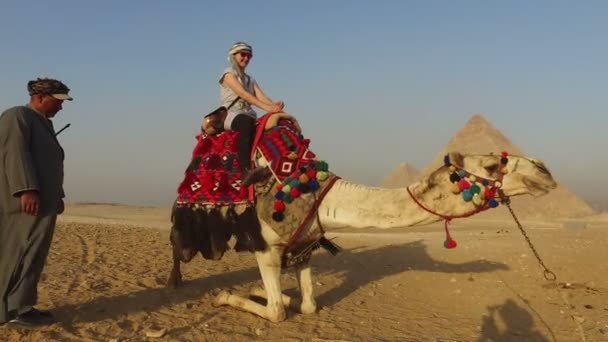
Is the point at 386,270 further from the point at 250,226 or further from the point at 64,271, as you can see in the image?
the point at 64,271

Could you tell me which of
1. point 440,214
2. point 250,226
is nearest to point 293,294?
point 250,226

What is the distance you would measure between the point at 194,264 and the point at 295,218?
3.94 meters

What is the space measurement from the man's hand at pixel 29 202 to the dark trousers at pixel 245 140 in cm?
186

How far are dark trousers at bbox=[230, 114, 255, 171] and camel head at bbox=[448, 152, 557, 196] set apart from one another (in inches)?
81.3

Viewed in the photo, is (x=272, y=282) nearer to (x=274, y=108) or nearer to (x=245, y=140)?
(x=245, y=140)

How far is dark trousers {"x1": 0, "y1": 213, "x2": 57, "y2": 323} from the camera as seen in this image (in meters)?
4.27

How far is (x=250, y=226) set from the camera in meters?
5.03

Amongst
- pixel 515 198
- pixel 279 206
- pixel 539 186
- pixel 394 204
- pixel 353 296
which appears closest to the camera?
pixel 539 186

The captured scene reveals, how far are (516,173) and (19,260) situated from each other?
3.98m

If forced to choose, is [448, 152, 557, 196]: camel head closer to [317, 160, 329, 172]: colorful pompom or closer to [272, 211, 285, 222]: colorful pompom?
[317, 160, 329, 172]: colorful pompom

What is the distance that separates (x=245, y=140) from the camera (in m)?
5.23

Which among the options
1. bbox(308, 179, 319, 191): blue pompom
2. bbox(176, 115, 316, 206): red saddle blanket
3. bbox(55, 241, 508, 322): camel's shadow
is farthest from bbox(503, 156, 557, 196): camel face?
bbox(55, 241, 508, 322): camel's shadow

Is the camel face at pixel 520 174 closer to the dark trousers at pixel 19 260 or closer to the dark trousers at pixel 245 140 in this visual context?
the dark trousers at pixel 245 140

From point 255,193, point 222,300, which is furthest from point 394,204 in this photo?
point 222,300
